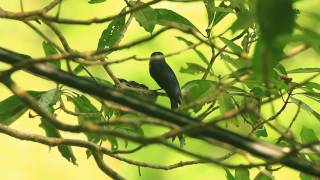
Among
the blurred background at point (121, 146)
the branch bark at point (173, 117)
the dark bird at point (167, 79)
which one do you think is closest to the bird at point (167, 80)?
the dark bird at point (167, 79)

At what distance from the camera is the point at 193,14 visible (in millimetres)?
2168

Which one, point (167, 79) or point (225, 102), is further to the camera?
point (167, 79)

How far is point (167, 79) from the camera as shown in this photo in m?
1.00

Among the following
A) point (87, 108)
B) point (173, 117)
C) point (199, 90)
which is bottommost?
point (173, 117)

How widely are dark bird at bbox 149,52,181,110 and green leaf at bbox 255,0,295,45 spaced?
488 millimetres

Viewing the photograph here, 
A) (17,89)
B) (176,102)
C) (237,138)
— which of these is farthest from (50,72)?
(176,102)

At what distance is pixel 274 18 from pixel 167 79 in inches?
22.1

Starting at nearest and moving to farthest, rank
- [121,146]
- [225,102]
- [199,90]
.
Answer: [199,90]
[225,102]
[121,146]

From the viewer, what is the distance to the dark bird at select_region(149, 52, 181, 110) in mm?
946

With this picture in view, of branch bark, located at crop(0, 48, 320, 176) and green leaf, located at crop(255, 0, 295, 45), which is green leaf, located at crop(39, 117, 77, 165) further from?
green leaf, located at crop(255, 0, 295, 45)

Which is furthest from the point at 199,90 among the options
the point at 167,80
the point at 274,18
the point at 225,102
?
the point at 274,18

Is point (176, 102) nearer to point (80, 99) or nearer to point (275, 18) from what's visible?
point (80, 99)

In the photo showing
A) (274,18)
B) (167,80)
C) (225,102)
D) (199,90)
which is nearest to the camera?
(274,18)

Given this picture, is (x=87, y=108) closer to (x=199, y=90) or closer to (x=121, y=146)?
(x=199, y=90)
